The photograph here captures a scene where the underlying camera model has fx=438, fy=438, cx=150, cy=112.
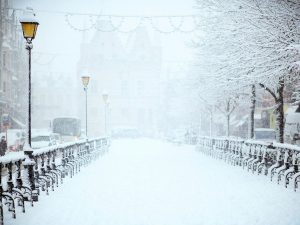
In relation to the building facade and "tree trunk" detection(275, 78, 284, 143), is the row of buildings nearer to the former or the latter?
"tree trunk" detection(275, 78, 284, 143)

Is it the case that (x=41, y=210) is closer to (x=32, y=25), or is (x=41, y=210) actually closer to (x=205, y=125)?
(x=32, y=25)

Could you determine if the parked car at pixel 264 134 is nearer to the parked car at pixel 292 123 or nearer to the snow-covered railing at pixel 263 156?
the parked car at pixel 292 123

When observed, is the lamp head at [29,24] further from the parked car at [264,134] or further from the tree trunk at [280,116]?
the parked car at [264,134]

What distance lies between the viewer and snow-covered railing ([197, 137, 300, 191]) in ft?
41.1

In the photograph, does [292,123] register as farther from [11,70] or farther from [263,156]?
[11,70]

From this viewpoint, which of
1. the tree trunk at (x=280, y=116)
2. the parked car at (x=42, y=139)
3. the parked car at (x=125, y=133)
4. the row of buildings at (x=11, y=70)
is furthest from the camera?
the parked car at (x=125, y=133)

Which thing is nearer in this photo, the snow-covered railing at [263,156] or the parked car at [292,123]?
the snow-covered railing at [263,156]

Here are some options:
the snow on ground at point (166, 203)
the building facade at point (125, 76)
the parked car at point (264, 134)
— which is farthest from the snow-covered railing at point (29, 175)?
the building facade at point (125, 76)

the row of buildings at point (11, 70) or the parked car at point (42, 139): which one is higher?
the row of buildings at point (11, 70)

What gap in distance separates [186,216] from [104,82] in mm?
75551

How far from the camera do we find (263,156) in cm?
1595

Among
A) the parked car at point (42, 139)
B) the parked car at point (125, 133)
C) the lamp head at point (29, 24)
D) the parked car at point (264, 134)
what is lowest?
the parked car at point (125, 133)

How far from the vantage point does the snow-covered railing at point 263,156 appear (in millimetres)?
12531

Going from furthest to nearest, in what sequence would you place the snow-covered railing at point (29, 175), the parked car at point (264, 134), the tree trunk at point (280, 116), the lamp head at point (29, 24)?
the parked car at point (264, 134)
the tree trunk at point (280, 116)
the lamp head at point (29, 24)
the snow-covered railing at point (29, 175)
